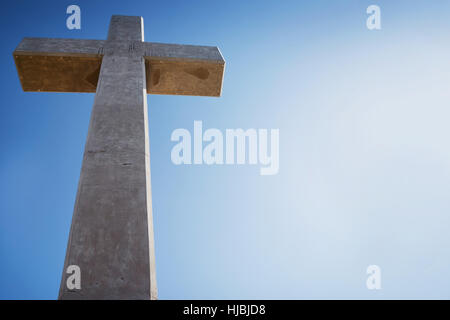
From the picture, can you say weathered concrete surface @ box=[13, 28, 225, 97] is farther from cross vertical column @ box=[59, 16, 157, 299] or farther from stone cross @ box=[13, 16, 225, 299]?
cross vertical column @ box=[59, 16, 157, 299]

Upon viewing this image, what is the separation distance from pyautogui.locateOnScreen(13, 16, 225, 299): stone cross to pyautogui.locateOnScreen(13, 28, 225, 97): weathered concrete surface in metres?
0.02

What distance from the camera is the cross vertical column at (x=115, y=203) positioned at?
3.96m

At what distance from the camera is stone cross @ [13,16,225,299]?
4.05 m

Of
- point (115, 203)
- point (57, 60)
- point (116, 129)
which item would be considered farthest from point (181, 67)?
point (115, 203)

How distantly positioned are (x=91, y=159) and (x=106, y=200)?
648 mm

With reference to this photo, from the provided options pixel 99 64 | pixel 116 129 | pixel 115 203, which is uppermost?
pixel 99 64

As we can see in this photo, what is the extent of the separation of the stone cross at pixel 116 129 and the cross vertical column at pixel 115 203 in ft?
0.03

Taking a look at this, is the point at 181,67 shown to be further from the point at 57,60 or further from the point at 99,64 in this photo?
the point at 57,60

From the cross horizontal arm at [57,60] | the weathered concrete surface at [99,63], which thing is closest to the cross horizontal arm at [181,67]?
the weathered concrete surface at [99,63]

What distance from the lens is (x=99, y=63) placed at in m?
6.61

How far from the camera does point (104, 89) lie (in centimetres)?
562

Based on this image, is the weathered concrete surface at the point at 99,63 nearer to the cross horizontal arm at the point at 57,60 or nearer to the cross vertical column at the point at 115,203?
the cross horizontal arm at the point at 57,60

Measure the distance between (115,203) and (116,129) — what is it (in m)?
1.12
